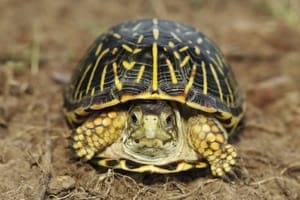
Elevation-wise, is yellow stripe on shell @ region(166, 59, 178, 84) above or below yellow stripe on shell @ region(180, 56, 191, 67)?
below

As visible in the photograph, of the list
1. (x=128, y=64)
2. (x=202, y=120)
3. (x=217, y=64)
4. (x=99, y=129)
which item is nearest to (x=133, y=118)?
(x=99, y=129)

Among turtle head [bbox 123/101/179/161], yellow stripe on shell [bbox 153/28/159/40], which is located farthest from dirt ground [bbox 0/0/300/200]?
yellow stripe on shell [bbox 153/28/159/40]

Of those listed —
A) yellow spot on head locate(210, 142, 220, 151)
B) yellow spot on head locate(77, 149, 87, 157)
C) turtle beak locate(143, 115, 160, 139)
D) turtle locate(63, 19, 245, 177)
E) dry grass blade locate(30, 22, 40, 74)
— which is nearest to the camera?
turtle beak locate(143, 115, 160, 139)

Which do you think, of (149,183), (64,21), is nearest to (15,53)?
(64,21)

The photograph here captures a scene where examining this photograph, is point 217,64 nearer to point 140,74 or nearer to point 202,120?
point 202,120

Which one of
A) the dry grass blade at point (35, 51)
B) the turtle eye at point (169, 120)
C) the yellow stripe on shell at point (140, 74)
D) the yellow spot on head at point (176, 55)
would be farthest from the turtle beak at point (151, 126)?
the dry grass blade at point (35, 51)

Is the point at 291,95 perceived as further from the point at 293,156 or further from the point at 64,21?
the point at 64,21

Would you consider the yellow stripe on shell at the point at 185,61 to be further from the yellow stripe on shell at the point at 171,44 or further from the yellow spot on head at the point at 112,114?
the yellow spot on head at the point at 112,114

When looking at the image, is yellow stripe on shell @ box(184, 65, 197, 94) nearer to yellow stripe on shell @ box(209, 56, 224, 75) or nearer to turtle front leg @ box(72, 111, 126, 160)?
yellow stripe on shell @ box(209, 56, 224, 75)
